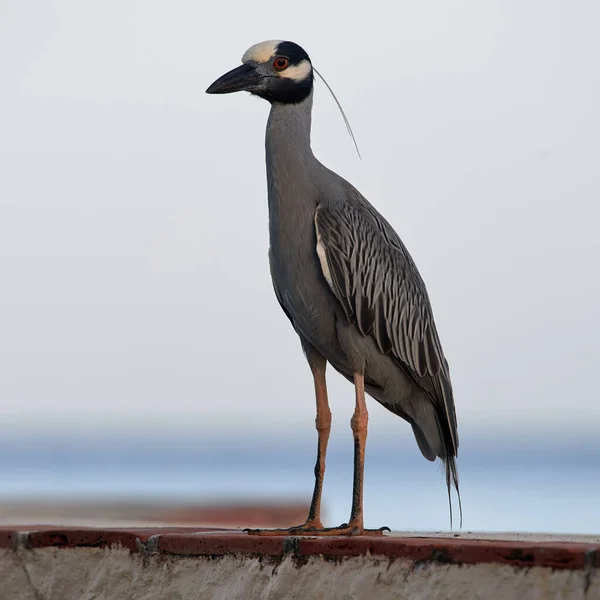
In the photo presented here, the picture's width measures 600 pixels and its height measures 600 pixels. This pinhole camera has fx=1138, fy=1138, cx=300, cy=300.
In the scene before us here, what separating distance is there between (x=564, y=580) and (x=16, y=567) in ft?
8.53

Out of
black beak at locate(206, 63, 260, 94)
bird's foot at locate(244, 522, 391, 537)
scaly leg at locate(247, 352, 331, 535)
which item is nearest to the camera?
bird's foot at locate(244, 522, 391, 537)

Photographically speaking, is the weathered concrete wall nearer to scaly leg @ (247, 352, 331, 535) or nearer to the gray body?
scaly leg @ (247, 352, 331, 535)

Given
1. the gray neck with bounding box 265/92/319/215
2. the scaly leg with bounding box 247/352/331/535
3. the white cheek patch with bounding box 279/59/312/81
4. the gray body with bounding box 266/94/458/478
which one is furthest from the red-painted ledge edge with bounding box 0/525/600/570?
the white cheek patch with bounding box 279/59/312/81

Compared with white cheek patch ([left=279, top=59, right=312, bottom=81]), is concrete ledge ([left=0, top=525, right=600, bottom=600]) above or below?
below

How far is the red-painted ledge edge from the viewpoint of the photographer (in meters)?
3.87

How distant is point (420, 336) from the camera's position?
643 centimetres

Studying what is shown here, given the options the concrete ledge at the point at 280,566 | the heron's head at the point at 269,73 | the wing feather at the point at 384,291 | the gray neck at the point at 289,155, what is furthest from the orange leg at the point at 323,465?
the heron's head at the point at 269,73

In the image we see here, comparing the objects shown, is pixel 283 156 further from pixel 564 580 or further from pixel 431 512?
pixel 431 512

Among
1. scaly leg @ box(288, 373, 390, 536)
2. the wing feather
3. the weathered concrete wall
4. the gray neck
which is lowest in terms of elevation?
the weathered concrete wall

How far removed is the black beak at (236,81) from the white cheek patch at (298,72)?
0.52ft

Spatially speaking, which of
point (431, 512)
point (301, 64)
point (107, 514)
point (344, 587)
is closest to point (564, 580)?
point (344, 587)

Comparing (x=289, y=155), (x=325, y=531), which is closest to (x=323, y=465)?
(x=325, y=531)

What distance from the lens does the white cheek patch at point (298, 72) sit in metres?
6.16

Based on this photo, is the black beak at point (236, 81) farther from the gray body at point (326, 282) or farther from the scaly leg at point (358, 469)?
the scaly leg at point (358, 469)
